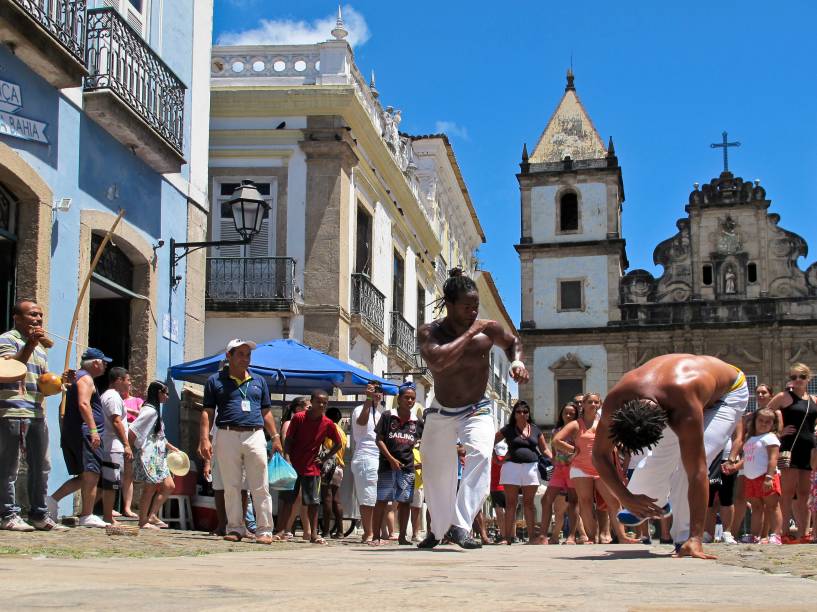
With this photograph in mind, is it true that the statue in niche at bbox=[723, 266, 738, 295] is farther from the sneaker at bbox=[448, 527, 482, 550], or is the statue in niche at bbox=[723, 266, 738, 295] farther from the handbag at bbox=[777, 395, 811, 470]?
the sneaker at bbox=[448, 527, 482, 550]

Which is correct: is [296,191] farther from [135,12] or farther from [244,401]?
[244,401]

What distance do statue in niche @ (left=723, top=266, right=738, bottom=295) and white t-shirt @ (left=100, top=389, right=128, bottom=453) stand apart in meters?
41.4

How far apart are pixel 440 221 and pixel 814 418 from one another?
72.3 feet

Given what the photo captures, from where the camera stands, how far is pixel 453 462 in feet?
23.9

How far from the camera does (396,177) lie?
2381cm

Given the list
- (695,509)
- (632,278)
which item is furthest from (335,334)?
(632,278)

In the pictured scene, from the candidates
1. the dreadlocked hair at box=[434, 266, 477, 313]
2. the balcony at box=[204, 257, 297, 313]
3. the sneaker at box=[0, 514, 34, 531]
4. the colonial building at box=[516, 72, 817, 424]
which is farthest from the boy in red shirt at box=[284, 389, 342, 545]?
the colonial building at box=[516, 72, 817, 424]

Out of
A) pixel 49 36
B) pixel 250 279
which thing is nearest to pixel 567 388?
pixel 250 279

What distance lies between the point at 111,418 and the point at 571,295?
135 ft

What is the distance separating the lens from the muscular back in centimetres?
619

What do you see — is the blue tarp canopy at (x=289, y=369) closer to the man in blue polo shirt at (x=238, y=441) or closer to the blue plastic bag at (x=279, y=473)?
the blue plastic bag at (x=279, y=473)

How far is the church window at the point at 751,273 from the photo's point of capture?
1895 inches

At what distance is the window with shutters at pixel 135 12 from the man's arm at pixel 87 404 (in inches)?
179

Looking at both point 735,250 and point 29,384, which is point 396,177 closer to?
point 29,384
